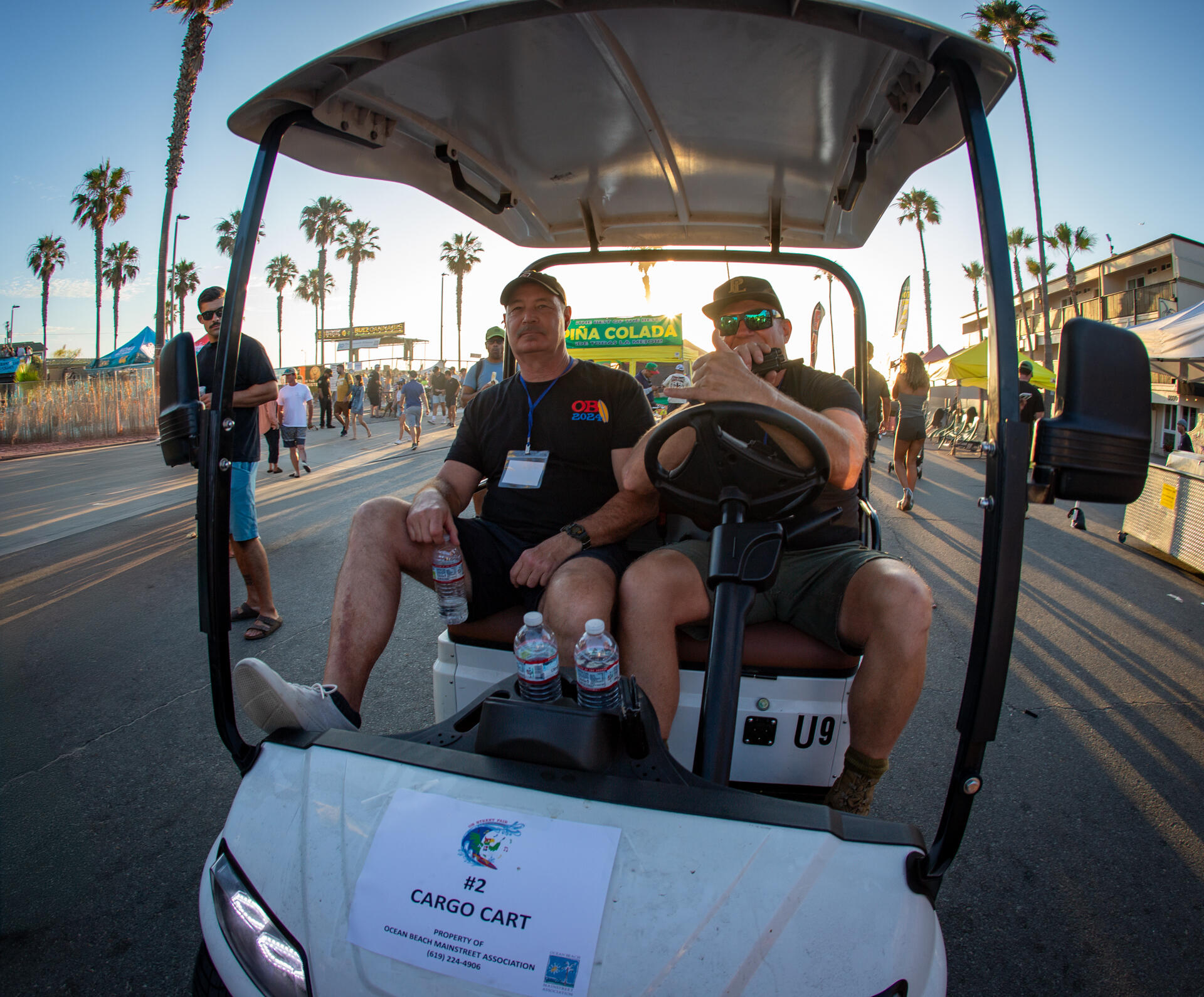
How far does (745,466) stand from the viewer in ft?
5.77

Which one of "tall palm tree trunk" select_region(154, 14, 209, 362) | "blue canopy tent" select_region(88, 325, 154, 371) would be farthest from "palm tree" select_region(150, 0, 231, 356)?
"blue canopy tent" select_region(88, 325, 154, 371)

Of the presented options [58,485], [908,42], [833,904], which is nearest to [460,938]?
[833,904]

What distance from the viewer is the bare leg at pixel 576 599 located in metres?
1.82

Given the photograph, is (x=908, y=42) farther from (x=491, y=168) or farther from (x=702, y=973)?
(x=702, y=973)

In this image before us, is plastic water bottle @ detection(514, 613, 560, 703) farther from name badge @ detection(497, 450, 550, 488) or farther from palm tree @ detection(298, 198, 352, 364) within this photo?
palm tree @ detection(298, 198, 352, 364)

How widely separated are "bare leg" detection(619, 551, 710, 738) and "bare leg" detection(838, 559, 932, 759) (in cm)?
45

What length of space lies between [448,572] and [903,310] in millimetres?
7836

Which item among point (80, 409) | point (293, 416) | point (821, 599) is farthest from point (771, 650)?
point (80, 409)

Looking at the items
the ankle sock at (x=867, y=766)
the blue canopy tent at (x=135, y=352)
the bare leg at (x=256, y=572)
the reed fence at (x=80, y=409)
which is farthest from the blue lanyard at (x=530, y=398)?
the blue canopy tent at (x=135, y=352)

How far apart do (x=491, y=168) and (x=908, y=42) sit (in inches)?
57.5

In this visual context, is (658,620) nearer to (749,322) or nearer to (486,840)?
(486,840)

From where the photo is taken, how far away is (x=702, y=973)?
0.89 metres

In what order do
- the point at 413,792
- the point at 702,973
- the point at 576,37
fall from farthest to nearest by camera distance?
the point at 576,37, the point at 413,792, the point at 702,973

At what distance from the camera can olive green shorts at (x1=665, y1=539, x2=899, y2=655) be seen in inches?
74.7
